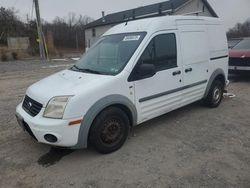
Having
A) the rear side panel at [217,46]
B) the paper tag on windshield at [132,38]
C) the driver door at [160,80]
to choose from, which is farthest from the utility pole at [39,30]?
the driver door at [160,80]

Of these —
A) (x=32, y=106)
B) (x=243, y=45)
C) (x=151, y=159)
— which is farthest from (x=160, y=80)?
(x=243, y=45)

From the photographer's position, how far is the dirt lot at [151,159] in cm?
281

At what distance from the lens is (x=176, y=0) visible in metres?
25.7

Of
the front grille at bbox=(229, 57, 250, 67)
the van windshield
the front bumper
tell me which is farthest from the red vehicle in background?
the front bumper

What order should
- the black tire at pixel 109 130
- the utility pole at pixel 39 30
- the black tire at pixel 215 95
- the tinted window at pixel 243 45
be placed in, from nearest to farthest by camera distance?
the black tire at pixel 109 130, the black tire at pixel 215 95, the tinted window at pixel 243 45, the utility pole at pixel 39 30

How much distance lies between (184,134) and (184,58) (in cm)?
146

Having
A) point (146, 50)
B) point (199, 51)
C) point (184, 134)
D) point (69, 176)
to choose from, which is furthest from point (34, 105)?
point (199, 51)

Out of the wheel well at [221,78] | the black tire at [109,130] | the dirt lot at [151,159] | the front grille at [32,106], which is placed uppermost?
the wheel well at [221,78]

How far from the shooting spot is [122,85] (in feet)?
11.1

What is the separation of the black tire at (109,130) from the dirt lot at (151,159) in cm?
15

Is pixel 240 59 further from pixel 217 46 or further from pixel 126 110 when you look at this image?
pixel 126 110

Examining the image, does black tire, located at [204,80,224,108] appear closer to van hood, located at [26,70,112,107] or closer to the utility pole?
van hood, located at [26,70,112,107]

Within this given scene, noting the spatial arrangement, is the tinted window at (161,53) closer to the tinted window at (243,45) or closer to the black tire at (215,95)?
the black tire at (215,95)

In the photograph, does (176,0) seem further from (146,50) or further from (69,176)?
(69,176)
